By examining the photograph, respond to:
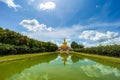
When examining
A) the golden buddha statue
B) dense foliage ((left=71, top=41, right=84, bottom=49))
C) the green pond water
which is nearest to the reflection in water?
the green pond water

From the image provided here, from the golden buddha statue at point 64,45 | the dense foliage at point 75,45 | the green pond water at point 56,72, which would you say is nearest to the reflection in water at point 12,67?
the green pond water at point 56,72

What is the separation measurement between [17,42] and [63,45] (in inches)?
2755

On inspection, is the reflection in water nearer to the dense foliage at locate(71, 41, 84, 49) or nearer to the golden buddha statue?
the golden buddha statue

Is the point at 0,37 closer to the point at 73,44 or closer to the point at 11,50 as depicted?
the point at 11,50

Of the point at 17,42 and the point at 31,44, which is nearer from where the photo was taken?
the point at 17,42

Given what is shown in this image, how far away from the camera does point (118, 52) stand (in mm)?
33375

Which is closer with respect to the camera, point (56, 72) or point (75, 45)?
point (56, 72)

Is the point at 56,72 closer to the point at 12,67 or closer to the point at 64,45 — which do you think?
the point at 12,67

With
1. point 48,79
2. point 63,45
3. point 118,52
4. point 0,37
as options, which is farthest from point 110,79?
point 63,45

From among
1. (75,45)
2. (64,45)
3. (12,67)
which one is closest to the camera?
(12,67)

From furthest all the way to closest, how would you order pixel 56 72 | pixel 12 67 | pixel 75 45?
pixel 75 45 < pixel 12 67 < pixel 56 72

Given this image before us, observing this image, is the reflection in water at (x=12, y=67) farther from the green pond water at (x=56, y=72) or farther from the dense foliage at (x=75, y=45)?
the dense foliage at (x=75, y=45)

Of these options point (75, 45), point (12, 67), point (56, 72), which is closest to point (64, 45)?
point (75, 45)

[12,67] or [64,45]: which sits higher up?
[64,45]
